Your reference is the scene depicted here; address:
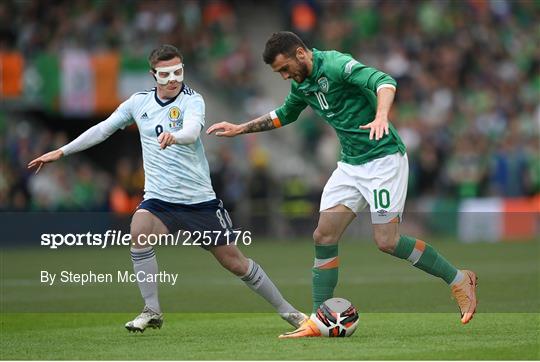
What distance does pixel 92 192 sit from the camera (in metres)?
25.7

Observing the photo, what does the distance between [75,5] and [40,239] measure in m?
8.15

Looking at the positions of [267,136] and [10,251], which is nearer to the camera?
[10,251]

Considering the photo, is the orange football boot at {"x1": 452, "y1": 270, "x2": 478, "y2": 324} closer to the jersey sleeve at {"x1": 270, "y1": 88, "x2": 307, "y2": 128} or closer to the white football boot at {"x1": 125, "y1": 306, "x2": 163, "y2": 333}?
the jersey sleeve at {"x1": 270, "y1": 88, "x2": 307, "y2": 128}

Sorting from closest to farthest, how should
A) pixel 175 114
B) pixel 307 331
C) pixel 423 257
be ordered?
pixel 307 331, pixel 423 257, pixel 175 114

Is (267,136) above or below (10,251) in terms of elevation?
above

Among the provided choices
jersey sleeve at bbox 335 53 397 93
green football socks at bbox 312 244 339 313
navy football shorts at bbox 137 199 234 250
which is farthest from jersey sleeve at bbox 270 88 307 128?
green football socks at bbox 312 244 339 313

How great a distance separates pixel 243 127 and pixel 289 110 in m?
0.43

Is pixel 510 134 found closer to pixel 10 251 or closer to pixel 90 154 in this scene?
pixel 90 154

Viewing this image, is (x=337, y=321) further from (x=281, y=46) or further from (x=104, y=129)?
(x=104, y=129)

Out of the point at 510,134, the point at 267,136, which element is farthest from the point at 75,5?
the point at 510,134

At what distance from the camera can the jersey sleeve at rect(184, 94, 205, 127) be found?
10.6 metres

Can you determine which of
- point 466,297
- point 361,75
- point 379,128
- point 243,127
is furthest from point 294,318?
point 361,75

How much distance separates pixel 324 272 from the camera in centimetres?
1082

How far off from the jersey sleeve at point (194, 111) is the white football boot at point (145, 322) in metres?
1.66
